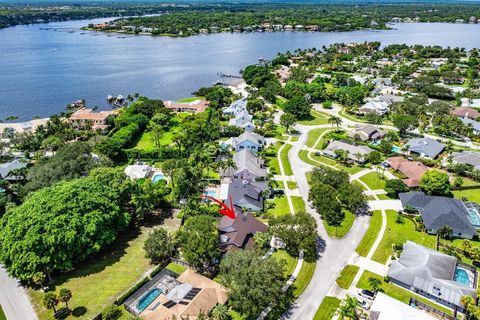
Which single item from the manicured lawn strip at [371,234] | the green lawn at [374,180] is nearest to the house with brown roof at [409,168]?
the green lawn at [374,180]

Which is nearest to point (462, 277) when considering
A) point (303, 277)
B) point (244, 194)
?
point (303, 277)

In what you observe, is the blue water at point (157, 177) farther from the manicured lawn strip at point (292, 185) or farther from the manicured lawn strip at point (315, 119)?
the manicured lawn strip at point (315, 119)

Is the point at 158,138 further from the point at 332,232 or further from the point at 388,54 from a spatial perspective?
the point at 388,54

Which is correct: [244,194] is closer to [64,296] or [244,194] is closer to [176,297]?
[176,297]

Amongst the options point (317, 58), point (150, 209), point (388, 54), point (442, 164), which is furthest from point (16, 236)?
point (388, 54)

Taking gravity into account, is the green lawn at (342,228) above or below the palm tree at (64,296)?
below

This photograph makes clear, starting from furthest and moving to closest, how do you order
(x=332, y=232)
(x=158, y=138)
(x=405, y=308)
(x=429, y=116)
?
(x=429, y=116)
(x=158, y=138)
(x=332, y=232)
(x=405, y=308)
